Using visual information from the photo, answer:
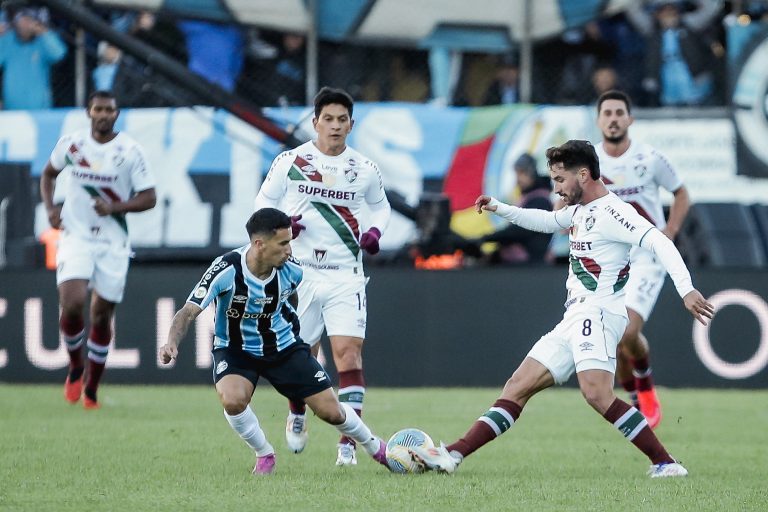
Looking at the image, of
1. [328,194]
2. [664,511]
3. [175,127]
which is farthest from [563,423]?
[175,127]

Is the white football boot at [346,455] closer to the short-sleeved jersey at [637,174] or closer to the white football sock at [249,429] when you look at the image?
the white football sock at [249,429]

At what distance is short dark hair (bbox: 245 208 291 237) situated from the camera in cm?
784

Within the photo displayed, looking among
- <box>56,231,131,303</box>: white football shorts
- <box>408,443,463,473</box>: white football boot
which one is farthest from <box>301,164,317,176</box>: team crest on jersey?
<box>56,231,131,303</box>: white football shorts

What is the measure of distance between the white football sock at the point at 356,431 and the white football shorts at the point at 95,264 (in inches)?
175

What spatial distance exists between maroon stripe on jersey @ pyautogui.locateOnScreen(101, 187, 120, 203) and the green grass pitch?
66.6 inches

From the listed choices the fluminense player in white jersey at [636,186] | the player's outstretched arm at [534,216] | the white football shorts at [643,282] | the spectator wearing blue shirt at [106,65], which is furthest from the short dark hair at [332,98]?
the spectator wearing blue shirt at [106,65]

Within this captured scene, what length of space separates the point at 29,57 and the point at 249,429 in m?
9.85

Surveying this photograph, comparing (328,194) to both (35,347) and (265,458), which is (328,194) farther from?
(35,347)

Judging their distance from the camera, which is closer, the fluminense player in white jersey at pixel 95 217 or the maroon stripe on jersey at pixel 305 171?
the maroon stripe on jersey at pixel 305 171

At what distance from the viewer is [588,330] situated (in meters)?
8.14

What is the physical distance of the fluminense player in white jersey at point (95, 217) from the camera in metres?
12.2

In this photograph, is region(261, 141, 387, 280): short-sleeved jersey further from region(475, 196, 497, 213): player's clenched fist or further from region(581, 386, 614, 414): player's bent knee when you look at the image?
region(581, 386, 614, 414): player's bent knee

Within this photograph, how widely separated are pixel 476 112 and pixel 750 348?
4112mm

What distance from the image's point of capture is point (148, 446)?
948 centimetres
